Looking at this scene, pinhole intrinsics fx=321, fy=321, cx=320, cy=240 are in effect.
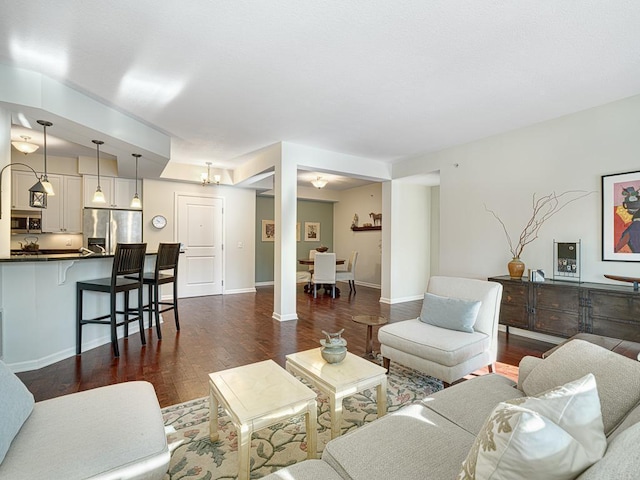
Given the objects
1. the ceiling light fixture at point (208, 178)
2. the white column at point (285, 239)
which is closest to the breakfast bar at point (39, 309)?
the white column at point (285, 239)

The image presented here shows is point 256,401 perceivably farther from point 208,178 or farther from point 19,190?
point 19,190

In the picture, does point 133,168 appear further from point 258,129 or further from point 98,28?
point 98,28

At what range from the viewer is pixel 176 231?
6.53 meters

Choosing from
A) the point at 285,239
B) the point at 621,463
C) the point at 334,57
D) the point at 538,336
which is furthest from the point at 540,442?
the point at 285,239

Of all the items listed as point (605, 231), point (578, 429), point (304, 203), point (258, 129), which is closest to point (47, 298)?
point (258, 129)

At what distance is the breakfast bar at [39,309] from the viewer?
110 inches

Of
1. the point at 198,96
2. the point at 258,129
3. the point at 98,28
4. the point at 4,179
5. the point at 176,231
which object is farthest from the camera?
the point at 176,231

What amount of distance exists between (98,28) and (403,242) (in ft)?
17.6

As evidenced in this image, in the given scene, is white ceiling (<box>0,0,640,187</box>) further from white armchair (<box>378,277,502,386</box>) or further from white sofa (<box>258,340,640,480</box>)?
white sofa (<box>258,340,640,480</box>)

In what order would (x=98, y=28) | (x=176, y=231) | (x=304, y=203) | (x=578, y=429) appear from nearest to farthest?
1. (x=578, y=429)
2. (x=98, y=28)
3. (x=176, y=231)
4. (x=304, y=203)

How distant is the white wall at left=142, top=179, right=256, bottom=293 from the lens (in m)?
6.32

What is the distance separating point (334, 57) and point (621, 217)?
338 centimetres

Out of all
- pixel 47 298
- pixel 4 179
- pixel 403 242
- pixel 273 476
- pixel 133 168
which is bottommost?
pixel 273 476

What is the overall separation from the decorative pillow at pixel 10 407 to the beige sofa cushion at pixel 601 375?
2079 mm
